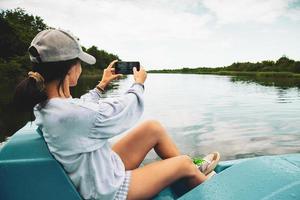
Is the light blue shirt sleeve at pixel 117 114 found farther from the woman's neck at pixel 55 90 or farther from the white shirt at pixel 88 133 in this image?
the woman's neck at pixel 55 90

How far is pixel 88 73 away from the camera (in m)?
76.6

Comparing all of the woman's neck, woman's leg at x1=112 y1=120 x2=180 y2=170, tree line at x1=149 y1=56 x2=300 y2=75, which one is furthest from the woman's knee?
tree line at x1=149 y1=56 x2=300 y2=75

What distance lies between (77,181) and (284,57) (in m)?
89.2

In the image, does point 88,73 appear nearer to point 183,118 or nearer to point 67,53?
point 183,118

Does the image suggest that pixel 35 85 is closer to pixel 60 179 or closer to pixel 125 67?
pixel 60 179

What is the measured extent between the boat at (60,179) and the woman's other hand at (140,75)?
0.60m

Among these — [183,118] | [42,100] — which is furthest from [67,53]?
[183,118]

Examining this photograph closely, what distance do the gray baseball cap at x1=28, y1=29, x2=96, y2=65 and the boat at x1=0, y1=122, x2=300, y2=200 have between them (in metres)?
0.41

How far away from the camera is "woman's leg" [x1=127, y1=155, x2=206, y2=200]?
204 cm

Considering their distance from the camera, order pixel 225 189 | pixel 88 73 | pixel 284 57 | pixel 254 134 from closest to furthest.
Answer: pixel 225 189
pixel 254 134
pixel 88 73
pixel 284 57

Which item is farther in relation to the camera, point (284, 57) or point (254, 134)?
point (284, 57)

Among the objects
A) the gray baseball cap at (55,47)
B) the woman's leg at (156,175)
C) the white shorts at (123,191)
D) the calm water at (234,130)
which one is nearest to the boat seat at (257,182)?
the woman's leg at (156,175)

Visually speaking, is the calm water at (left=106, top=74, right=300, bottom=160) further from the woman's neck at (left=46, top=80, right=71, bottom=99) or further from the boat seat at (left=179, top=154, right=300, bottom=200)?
the woman's neck at (left=46, top=80, right=71, bottom=99)

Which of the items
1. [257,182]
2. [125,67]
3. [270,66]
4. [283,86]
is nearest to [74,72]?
[125,67]
